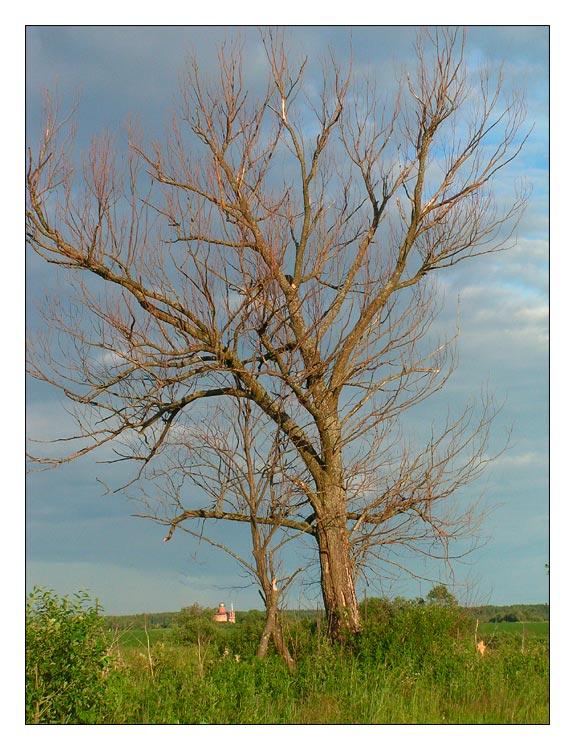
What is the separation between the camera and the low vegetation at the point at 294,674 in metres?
6.84

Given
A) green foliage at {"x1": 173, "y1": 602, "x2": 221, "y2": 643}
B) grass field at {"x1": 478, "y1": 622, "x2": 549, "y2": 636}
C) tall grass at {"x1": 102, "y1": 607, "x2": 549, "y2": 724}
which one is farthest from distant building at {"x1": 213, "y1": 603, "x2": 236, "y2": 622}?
grass field at {"x1": 478, "y1": 622, "x2": 549, "y2": 636}

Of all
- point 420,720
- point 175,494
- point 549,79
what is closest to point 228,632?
point 175,494

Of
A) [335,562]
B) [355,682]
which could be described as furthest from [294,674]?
[335,562]

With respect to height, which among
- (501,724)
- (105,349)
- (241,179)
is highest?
(241,179)

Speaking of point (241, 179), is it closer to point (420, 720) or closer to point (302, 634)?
point (302, 634)

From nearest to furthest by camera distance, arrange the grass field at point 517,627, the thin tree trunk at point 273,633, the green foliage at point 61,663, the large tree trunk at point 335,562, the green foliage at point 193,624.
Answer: the green foliage at point 61,663
the thin tree trunk at point 273,633
the large tree trunk at point 335,562
the grass field at point 517,627
the green foliage at point 193,624

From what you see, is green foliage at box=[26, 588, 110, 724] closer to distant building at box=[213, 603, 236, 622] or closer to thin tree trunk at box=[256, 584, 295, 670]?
thin tree trunk at box=[256, 584, 295, 670]

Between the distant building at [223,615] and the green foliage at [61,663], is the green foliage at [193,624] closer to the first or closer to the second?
the distant building at [223,615]

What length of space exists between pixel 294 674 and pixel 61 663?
125 inches

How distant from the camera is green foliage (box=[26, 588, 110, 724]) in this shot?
6762 mm

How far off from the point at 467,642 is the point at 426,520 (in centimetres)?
161

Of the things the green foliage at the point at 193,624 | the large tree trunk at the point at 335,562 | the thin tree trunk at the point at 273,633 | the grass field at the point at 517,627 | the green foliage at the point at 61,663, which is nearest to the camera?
the green foliage at the point at 61,663

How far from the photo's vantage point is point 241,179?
33.6 feet

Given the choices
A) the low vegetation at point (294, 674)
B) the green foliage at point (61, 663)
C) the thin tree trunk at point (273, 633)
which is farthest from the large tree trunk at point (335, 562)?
the green foliage at point (61, 663)
